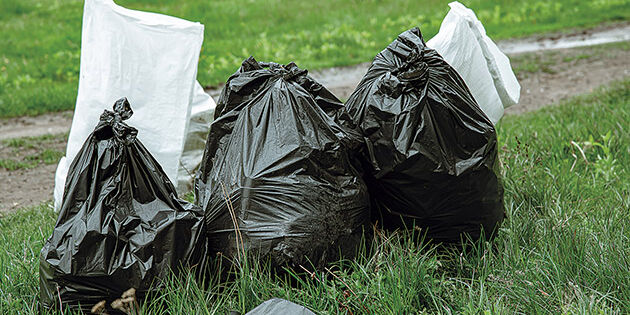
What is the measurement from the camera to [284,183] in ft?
7.77

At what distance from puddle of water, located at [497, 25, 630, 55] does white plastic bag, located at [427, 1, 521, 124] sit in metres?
5.67

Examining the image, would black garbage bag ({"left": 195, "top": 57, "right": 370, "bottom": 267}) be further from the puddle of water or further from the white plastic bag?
the puddle of water

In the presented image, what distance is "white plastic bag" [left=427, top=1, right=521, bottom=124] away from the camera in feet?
10.3

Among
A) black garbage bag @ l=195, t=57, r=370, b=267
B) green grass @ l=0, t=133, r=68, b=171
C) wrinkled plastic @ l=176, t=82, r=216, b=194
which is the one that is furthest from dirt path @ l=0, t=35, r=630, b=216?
black garbage bag @ l=195, t=57, r=370, b=267

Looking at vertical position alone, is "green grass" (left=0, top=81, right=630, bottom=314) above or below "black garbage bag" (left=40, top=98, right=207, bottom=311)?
below

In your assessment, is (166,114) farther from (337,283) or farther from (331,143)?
(337,283)

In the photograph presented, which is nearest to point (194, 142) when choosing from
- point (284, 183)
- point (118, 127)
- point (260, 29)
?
point (118, 127)

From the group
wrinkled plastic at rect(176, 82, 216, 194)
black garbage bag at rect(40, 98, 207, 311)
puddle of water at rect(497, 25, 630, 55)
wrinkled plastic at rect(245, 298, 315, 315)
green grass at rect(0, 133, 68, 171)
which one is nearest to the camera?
wrinkled plastic at rect(245, 298, 315, 315)

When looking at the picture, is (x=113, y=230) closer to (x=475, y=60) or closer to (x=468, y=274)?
(x=468, y=274)

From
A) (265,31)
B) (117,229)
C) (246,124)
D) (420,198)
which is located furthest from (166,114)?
(265,31)

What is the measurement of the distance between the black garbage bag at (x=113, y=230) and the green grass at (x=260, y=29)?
4613 mm

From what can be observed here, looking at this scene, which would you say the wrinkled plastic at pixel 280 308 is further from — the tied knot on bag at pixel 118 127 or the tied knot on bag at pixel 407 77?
the tied knot on bag at pixel 407 77

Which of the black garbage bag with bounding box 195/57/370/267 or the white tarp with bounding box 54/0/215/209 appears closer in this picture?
the black garbage bag with bounding box 195/57/370/267

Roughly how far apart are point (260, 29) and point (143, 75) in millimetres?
6534
